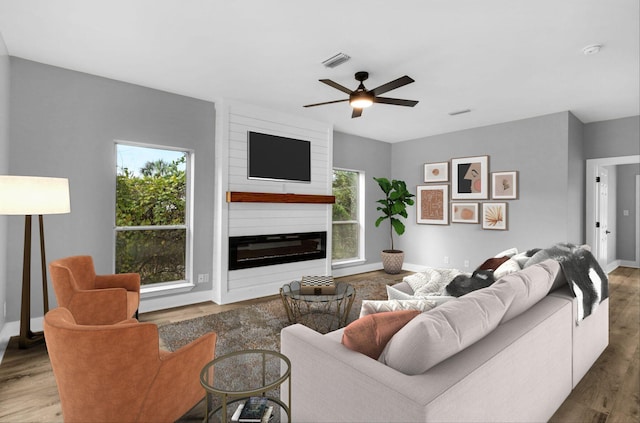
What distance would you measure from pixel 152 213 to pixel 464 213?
4820mm

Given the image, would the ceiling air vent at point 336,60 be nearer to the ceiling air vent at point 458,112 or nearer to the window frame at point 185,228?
the window frame at point 185,228

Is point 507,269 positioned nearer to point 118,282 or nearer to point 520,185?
point 520,185

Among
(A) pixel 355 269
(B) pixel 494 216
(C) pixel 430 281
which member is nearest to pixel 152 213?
(C) pixel 430 281

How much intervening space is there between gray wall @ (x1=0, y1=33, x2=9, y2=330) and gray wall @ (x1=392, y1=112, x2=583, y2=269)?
5807 millimetres

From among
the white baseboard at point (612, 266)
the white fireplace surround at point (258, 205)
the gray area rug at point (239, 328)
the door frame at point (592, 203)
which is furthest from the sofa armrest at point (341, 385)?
the white baseboard at point (612, 266)

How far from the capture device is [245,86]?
381 centimetres

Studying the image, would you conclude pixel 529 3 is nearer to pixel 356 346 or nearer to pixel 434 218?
pixel 356 346

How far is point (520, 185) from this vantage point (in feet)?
16.7

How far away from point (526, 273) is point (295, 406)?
5.05 feet

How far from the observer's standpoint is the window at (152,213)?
147 inches

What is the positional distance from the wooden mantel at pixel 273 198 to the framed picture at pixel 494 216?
8.31 feet

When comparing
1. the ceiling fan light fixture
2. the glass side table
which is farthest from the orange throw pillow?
the ceiling fan light fixture

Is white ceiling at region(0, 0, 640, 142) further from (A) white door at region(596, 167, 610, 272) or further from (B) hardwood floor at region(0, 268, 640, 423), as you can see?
(B) hardwood floor at region(0, 268, 640, 423)

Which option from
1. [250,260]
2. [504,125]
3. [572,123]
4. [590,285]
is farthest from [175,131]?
[572,123]
